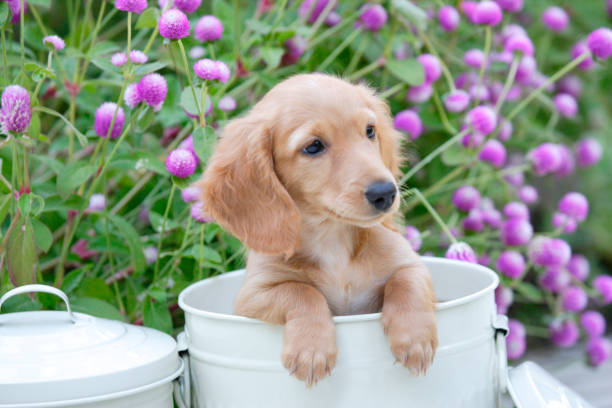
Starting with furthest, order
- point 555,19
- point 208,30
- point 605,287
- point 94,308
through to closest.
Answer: point 555,19, point 605,287, point 208,30, point 94,308

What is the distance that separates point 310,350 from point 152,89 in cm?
80

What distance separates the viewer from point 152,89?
5.83 feet

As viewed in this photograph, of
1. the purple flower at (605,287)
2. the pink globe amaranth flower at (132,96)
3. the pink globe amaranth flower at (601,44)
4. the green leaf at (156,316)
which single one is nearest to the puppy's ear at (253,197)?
the pink globe amaranth flower at (132,96)

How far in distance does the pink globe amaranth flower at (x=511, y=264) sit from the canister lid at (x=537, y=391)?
715 millimetres

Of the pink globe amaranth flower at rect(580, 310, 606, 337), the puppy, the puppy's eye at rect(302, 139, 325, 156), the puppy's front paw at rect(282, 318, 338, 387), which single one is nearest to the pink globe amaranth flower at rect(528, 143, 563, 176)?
the pink globe amaranth flower at rect(580, 310, 606, 337)

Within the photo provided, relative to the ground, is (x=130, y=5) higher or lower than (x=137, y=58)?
higher

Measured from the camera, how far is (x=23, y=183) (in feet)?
6.11

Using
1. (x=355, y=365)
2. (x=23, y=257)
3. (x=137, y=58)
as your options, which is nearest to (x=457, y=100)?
(x=137, y=58)

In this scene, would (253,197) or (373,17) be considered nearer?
(253,197)

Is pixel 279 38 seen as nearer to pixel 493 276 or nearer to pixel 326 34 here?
pixel 326 34

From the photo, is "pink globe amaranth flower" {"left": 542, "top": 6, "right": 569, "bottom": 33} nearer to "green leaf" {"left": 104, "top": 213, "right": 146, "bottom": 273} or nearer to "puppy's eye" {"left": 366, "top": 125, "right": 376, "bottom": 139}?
"puppy's eye" {"left": 366, "top": 125, "right": 376, "bottom": 139}

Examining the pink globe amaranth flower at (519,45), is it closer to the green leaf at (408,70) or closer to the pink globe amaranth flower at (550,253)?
the green leaf at (408,70)

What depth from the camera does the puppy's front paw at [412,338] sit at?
1.40 metres

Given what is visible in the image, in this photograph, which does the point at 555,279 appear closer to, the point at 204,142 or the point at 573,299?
the point at 573,299
